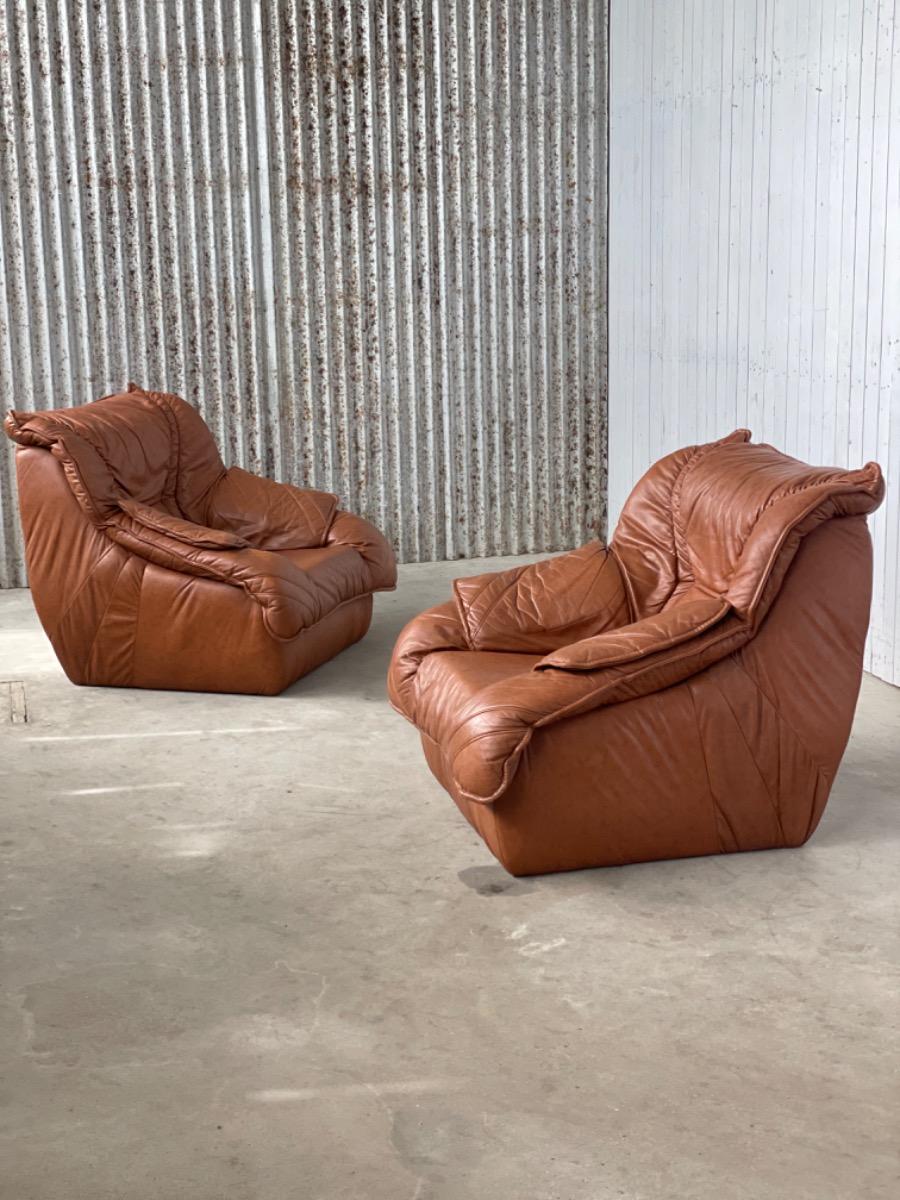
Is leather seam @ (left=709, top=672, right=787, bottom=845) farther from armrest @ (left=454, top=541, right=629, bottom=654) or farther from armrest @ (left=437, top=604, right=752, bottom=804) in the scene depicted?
armrest @ (left=454, top=541, right=629, bottom=654)

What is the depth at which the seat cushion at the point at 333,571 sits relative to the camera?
4.89m

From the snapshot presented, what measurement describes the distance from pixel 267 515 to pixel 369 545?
1.32 ft

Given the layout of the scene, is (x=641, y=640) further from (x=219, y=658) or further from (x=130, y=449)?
(x=130, y=449)

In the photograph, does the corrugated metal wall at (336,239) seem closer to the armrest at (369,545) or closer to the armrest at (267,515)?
the armrest at (267,515)

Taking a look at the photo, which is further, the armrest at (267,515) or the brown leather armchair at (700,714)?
the armrest at (267,515)

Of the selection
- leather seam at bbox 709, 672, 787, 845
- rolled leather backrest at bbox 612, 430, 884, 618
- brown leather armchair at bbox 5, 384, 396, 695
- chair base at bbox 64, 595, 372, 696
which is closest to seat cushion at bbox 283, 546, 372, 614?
brown leather armchair at bbox 5, 384, 396, 695

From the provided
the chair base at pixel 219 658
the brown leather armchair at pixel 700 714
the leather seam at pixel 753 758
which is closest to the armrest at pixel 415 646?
the brown leather armchair at pixel 700 714

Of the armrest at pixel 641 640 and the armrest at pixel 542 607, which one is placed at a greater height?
the armrest at pixel 641 640

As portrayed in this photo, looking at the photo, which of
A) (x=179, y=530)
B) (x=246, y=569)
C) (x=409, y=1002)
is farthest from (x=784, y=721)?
(x=179, y=530)

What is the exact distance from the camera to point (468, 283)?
6.77 m

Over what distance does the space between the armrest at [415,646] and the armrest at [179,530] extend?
1.04 m

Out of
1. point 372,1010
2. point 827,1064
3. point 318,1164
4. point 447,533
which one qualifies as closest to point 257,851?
point 372,1010

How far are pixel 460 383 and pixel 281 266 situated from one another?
1.01 meters

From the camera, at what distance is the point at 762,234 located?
5.38m
